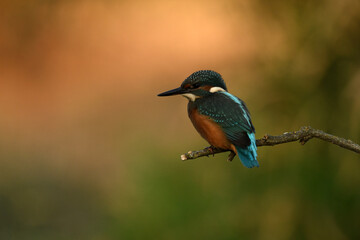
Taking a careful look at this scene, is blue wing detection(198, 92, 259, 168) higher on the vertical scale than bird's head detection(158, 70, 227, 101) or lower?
lower

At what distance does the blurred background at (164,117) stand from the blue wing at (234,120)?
65 cm

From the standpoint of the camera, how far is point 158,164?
2.37 meters

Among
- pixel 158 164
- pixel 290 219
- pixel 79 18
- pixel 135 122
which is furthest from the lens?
pixel 79 18

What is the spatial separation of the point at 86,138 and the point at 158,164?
1.71 metres

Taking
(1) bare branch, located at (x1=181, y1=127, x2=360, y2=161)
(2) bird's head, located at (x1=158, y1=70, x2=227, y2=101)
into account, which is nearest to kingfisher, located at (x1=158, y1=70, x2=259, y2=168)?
(2) bird's head, located at (x1=158, y1=70, x2=227, y2=101)

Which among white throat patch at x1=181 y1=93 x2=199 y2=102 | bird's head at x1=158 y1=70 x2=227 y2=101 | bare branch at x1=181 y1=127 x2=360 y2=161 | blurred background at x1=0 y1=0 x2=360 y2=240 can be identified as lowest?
blurred background at x1=0 y1=0 x2=360 y2=240

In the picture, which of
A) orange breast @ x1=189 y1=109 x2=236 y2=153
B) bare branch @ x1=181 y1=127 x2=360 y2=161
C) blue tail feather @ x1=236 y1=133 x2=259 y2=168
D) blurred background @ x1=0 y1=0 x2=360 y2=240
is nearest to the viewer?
bare branch @ x1=181 y1=127 x2=360 y2=161

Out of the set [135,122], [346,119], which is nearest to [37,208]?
[135,122]

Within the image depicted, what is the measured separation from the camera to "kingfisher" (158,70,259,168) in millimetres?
1271

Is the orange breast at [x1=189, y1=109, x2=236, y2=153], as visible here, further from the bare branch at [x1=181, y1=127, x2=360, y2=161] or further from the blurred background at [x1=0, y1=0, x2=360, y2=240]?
the blurred background at [x1=0, y1=0, x2=360, y2=240]

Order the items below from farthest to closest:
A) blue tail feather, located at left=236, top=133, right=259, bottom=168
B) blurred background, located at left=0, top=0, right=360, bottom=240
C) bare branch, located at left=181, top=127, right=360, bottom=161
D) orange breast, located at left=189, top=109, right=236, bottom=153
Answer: blurred background, located at left=0, top=0, right=360, bottom=240
orange breast, located at left=189, top=109, right=236, bottom=153
blue tail feather, located at left=236, top=133, right=259, bottom=168
bare branch, located at left=181, top=127, right=360, bottom=161

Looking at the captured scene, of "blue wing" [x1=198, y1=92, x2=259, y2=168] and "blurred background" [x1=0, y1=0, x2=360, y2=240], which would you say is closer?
"blue wing" [x1=198, y1=92, x2=259, y2=168]

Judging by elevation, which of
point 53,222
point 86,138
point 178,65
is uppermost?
point 178,65

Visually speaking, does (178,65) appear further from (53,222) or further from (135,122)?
(53,222)
